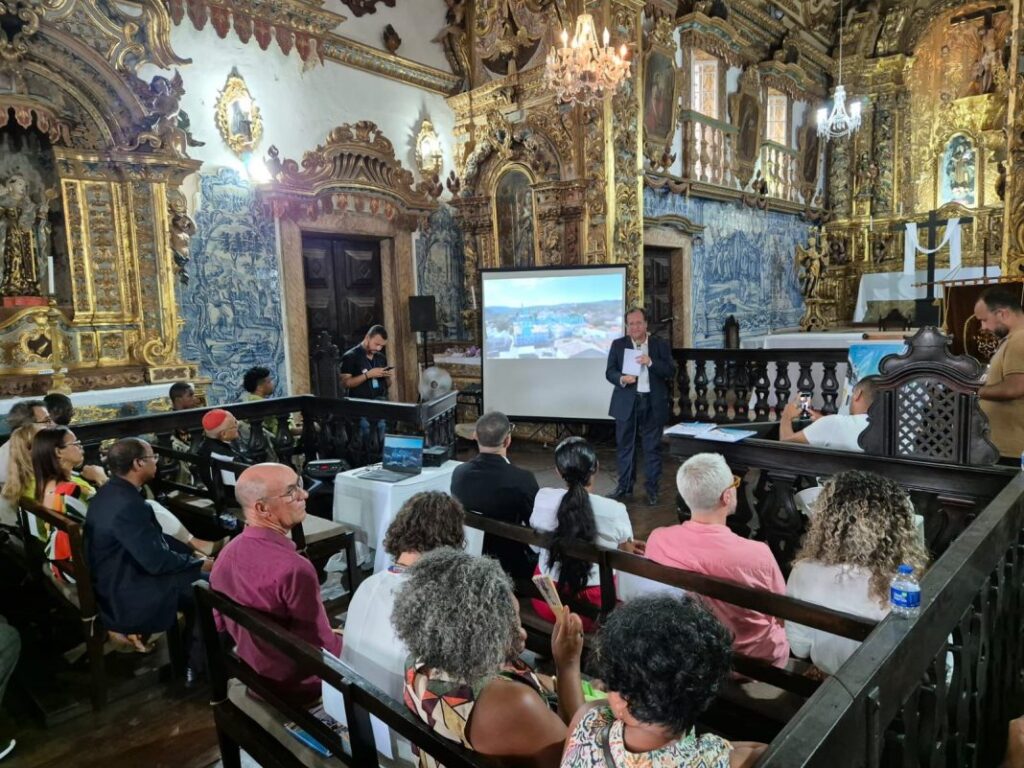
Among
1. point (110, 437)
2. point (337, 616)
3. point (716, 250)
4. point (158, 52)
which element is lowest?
point (337, 616)

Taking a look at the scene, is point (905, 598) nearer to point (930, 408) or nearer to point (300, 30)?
point (930, 408)

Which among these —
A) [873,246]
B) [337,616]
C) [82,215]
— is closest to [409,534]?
[337,616]

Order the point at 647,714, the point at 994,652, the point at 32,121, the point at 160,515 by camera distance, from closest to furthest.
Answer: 1. the point at 647,714
2. the point at 994,652
3. the point at 160,515
4. the point at 32,121

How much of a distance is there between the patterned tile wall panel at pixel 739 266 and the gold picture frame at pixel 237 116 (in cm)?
516

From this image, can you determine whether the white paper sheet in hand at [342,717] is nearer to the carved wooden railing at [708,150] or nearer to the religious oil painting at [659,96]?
the religious oil painting at [659,96]

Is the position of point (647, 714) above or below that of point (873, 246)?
below

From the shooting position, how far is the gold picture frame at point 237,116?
7.33 meters

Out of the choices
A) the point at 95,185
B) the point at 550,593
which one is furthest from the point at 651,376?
the point at 95,185

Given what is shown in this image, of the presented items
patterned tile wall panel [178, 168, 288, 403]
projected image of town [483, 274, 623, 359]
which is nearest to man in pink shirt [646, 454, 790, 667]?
projected image of town [483, 274, 623, 359]

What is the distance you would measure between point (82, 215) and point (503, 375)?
4508 mm

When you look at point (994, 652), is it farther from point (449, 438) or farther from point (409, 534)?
point (449, 438)

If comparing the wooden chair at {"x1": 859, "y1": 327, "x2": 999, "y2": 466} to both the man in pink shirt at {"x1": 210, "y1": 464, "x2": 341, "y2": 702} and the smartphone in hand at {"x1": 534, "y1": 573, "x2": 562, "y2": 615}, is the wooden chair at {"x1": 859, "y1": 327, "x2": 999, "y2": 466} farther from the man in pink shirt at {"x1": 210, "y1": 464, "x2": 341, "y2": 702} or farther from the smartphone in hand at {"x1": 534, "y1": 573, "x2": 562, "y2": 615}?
the man in pink shirt at {"x1": 210, "y1": 464, "x2": 341, "y2": 702}

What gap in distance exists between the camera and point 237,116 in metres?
7.46

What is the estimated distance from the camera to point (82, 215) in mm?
6336
